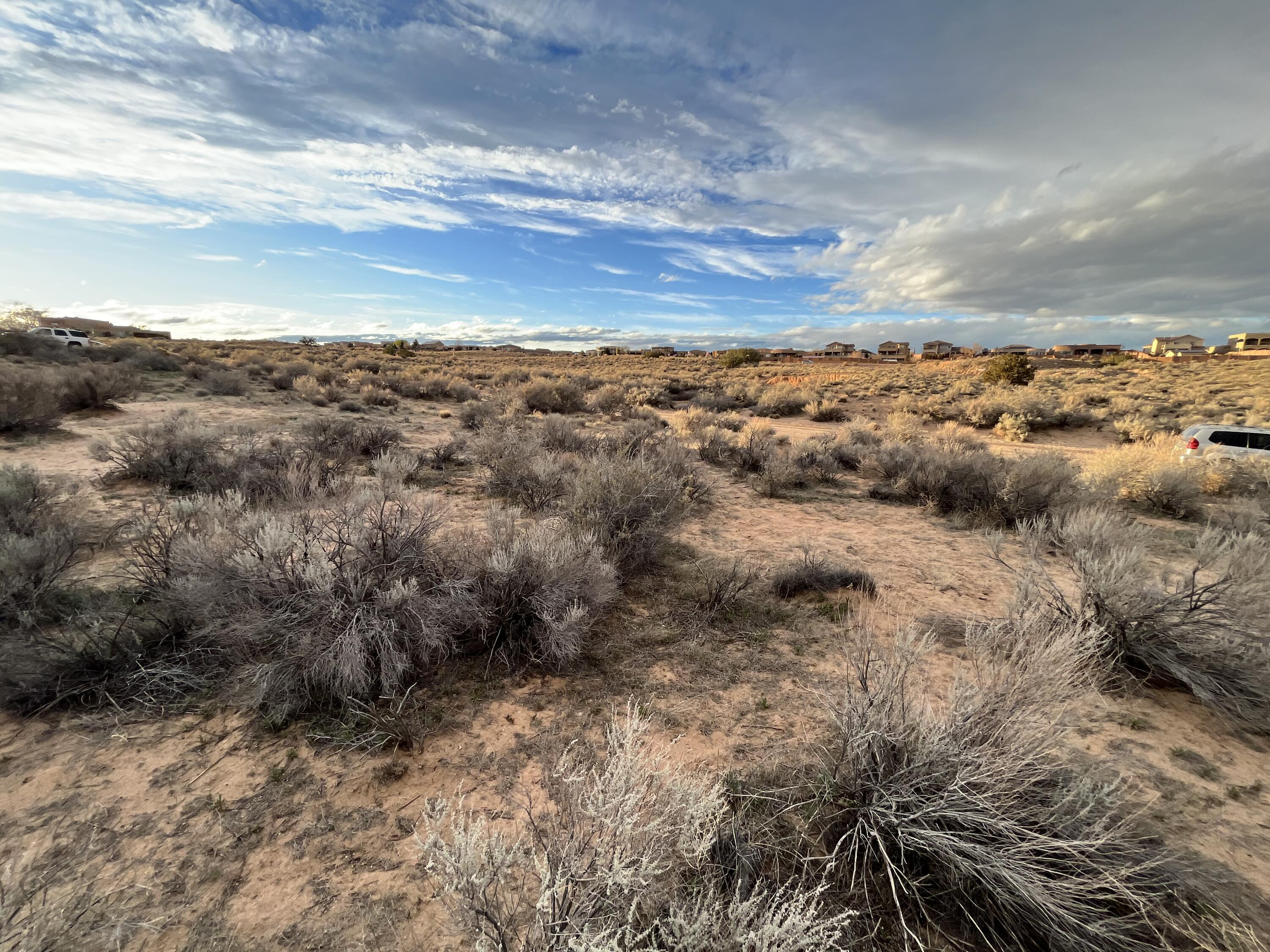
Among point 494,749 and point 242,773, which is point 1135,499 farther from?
point 242,773

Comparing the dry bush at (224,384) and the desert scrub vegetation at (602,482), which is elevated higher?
the dry bush at (224,384)

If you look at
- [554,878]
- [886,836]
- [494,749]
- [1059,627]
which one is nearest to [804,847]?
[886,836]

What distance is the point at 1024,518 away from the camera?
7.27 m

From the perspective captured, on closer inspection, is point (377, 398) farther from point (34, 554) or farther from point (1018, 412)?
point (1018, 412)

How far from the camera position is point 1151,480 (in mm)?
8352

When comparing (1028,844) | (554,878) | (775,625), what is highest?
(554,878)

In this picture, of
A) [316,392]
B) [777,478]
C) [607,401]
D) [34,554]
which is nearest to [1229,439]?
A: [777,478]

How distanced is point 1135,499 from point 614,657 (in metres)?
10.1

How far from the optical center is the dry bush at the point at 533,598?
381cm

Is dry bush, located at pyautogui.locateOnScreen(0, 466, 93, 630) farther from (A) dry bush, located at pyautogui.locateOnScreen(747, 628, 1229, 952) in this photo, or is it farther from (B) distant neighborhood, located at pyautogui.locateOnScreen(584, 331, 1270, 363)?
(B) distant neighborhood, located at pyautogui.locateOnScreen(584, 331, 1270, 363)

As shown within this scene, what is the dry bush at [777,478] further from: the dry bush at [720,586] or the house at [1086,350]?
the house at [1086,350]

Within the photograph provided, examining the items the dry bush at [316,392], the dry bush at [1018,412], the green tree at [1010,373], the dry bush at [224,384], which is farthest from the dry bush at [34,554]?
the green tree at [1010,373]

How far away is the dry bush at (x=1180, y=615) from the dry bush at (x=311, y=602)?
4.14 meters

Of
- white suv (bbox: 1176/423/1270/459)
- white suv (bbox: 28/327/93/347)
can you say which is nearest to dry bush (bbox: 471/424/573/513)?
white suv (bbox: 1176/423/1270/459)
